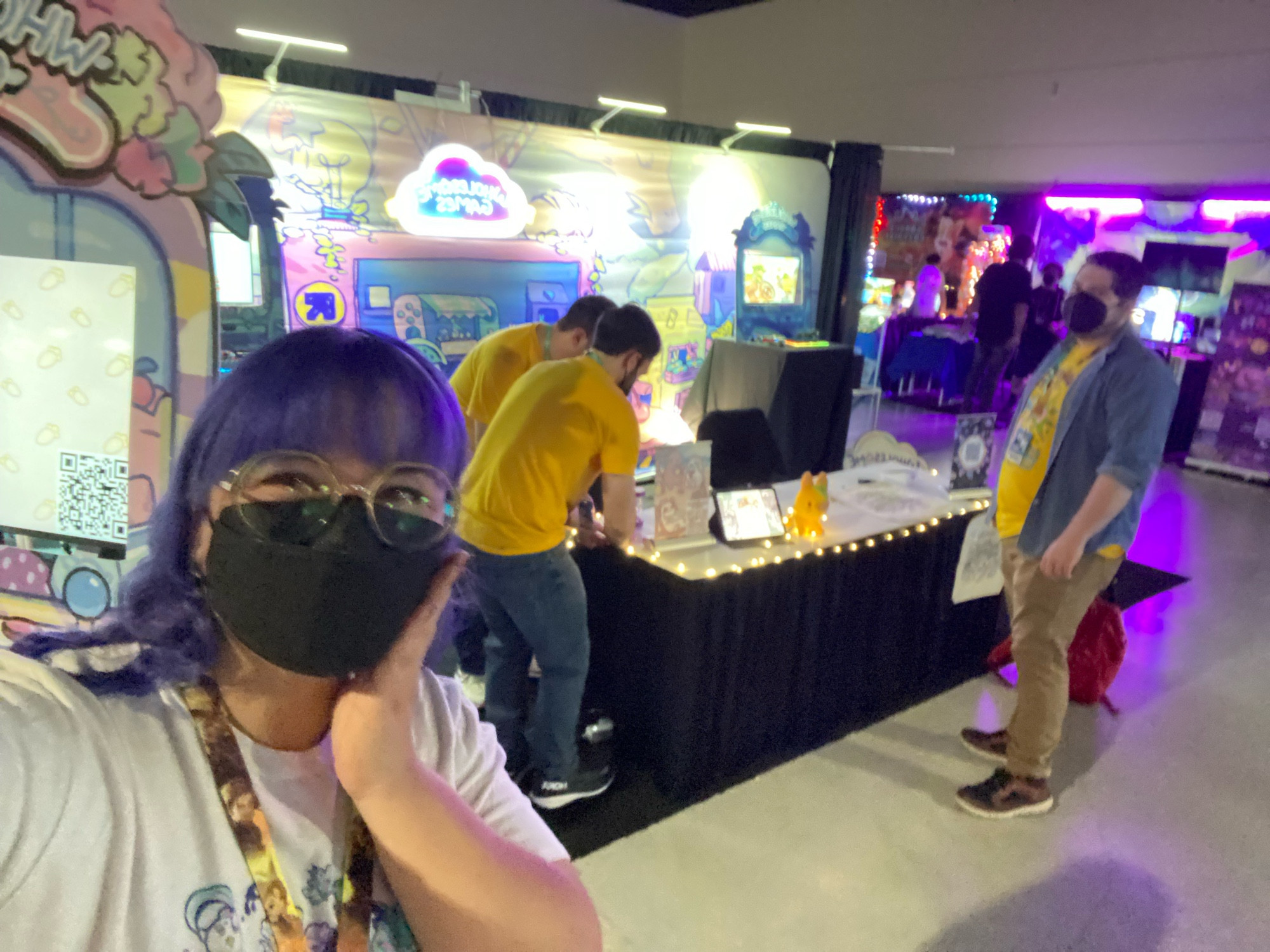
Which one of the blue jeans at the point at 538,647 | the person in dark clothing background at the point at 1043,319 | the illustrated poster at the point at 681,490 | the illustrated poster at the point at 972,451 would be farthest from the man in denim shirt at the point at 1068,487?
the person in dark clothing background at the point at 1043,319

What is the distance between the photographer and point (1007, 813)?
98.7 inches

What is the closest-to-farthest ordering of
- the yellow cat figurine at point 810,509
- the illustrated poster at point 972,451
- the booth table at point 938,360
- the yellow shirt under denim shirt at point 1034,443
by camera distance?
the yellow shirt under denim shirt at point 1034,443 → the yellow cat figurine at point 810,509 → the illustrated poster at point 972,451 → the booth table at point 938,360

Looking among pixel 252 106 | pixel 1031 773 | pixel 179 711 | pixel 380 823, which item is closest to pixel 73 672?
pixel 179 711

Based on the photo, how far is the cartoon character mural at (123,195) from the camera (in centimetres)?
115

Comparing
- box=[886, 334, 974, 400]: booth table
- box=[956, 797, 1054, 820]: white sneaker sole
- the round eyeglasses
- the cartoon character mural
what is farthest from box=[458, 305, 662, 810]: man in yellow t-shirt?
box=[886, 334, 974, 400]: booth table

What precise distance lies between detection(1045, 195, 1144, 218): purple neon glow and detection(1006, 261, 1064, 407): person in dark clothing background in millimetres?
538

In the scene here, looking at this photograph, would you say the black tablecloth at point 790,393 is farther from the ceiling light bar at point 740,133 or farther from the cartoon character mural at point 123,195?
the cartoon character mural at point 123,195

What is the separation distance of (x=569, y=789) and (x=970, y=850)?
116cm

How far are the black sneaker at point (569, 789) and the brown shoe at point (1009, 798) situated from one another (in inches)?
43.8

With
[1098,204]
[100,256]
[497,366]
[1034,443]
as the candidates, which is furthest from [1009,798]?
[1098,204]

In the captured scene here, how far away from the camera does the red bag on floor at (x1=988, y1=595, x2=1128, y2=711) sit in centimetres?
308

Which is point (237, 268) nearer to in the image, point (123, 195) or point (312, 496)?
point (123, 195)

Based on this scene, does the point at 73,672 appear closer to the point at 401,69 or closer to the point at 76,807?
the point at 76,807

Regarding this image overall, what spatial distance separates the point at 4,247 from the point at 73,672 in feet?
2.65
